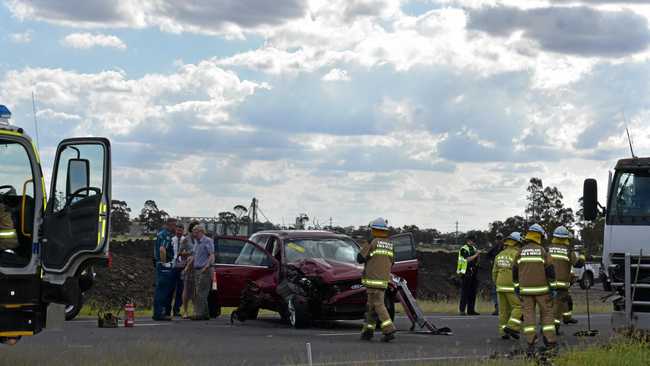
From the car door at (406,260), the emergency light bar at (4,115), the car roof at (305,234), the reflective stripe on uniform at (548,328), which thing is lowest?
the reflective stripe on uniform at (548,328)

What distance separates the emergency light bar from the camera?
41.1 ft

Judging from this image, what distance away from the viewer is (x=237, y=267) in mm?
21109

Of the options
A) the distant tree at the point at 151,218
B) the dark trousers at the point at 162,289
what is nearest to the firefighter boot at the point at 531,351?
the dark trousers at the point at 162,289

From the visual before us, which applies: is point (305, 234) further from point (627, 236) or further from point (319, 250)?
point (627, 236)

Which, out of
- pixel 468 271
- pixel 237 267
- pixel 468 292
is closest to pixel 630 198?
pixel 237 267

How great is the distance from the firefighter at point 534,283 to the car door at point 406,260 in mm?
4446

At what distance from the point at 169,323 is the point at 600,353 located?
28.8 feet

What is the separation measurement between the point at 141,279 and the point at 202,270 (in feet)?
85.1

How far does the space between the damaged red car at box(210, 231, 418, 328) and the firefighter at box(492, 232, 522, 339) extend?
175 centimetres

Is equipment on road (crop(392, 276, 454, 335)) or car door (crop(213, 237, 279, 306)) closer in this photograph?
equipment on road (crop(392, 276, 454, 335))

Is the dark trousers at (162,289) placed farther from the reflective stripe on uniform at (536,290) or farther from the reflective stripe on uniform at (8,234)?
the reflective stripe on uniform at (8,234)

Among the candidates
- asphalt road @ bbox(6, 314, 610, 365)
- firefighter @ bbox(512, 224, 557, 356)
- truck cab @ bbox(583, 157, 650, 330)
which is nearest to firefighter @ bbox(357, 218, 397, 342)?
asphalt road @ bbox(6, 314, 610, 365)

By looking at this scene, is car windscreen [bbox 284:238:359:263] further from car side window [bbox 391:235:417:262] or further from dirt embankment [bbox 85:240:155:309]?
dirt embankment [bbox 85:240:155:309]

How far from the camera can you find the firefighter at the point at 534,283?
15.6m
